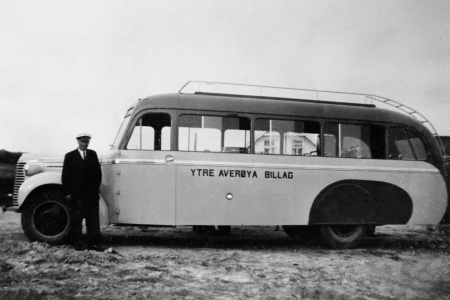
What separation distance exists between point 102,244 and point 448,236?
7.31 meters

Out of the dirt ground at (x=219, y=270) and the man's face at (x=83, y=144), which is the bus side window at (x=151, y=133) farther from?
the dirt ground at (x=219, y=270)

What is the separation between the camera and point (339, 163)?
7.40m

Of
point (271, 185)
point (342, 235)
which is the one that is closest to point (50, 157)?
point (271, 185)

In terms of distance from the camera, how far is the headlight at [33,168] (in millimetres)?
6832

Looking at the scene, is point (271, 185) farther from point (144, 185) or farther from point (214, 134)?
point (144, 185)

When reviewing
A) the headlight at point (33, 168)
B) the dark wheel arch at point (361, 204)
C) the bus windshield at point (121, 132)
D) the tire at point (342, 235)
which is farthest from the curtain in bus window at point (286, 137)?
the headlight at point (33, 168)

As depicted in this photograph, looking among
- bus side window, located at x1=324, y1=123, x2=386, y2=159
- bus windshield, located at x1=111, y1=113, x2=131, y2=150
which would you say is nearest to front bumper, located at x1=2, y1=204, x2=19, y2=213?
bus windshield, located at x1=111, y1=113, x2=131, y2=150

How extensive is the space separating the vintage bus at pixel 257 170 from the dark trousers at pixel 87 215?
18 cm

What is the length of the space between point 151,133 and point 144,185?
0.86m

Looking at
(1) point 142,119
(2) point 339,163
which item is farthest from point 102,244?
(2) point 339,163

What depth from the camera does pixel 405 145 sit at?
7676mm

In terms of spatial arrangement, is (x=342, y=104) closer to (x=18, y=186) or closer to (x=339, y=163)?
(x=339, y=163)

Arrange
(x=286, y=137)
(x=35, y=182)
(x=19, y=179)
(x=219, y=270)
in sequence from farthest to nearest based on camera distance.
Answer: (x=286, y=137) < (x=19, y=179) < (x=35, y=182) < (x=219, y=270)

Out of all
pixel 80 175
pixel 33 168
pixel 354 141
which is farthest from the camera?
pixel 354 141
